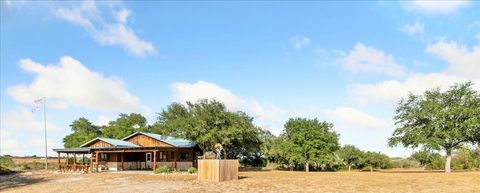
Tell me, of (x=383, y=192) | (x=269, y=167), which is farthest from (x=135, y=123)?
(x=383, y=192)

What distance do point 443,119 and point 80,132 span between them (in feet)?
228

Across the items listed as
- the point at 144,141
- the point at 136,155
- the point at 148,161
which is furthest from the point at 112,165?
the point at 144,141

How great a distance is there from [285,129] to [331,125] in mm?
6694

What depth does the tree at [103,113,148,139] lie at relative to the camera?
271 feet

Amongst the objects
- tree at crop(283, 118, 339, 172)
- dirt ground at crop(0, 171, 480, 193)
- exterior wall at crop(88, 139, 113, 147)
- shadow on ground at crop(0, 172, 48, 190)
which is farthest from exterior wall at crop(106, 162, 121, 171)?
tree at crop(283, 118, 339, 172)

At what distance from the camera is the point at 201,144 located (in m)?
48.7

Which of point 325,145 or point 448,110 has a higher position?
point 448,110

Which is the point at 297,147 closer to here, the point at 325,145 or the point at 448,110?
the point at 325,145

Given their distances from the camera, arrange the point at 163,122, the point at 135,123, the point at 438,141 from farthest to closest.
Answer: the point at 135,123 → the point at 163,122 → the point at 438,141

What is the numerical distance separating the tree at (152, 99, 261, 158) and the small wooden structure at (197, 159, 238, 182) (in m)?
12.9

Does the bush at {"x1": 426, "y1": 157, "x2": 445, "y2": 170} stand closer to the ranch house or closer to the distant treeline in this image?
the distant treeline

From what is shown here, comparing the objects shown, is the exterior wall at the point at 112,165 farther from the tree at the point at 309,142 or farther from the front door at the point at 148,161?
the tree at the point at 309,142

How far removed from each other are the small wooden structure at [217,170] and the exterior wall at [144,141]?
19.4 metres

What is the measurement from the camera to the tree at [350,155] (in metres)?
72.7
